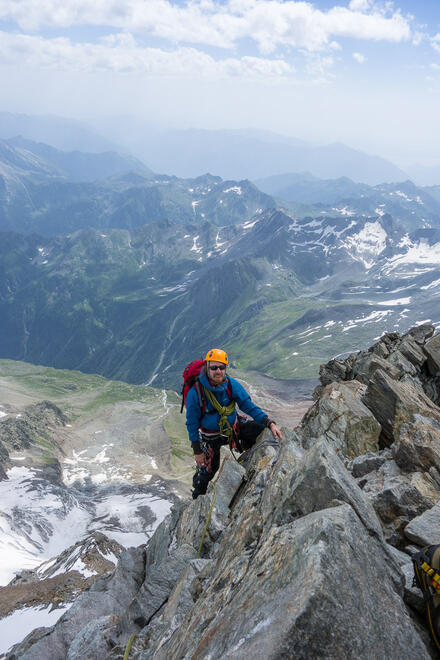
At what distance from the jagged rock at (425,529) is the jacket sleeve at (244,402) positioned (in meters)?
6.95

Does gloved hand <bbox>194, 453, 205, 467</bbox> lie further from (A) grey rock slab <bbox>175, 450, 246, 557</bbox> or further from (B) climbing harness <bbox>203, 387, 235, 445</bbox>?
(B) climbing harness <bbox>203, 387, 235, 445</bbox>

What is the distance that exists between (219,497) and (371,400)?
16326 mm

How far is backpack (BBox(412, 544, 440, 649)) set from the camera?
7.70 meters

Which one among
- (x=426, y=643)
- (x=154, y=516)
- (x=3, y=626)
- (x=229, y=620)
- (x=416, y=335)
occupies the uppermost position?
(x=229, y=620)

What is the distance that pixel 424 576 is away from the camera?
27.1ft

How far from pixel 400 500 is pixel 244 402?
273 inches

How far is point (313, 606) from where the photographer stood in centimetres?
658

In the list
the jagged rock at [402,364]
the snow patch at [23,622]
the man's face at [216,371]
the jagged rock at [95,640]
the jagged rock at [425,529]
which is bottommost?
the snow patch at [23,622]

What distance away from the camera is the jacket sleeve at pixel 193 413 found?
53.5 ft

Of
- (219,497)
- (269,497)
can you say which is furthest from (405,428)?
(269,497)

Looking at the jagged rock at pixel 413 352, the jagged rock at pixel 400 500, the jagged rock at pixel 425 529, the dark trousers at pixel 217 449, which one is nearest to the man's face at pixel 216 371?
the dark trousers at pixel 217 449

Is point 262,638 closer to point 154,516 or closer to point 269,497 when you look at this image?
point 269,497

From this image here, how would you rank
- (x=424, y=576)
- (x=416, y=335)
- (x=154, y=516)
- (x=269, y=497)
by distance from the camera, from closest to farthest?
(x=424, y=576) < (x=269, y=497) < (x=416, y=335) < (x=154, y=516)

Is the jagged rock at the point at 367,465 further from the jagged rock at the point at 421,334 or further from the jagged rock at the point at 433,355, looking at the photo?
the jagged rock at the point at 421,334
